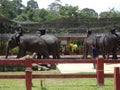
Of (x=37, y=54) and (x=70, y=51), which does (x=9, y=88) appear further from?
(x=70, y=51)

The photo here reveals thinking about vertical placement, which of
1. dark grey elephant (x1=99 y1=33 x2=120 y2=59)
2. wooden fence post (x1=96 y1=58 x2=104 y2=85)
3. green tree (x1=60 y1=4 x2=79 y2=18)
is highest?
green tree (x1=60 y1=4 x2=79 y2=18)

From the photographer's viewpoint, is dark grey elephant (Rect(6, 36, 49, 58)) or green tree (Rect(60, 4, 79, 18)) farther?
green tree (Rect(60, 4, 79, 18))

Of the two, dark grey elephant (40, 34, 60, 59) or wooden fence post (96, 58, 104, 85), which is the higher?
dark grey elephant (40, 34, 60, 59)

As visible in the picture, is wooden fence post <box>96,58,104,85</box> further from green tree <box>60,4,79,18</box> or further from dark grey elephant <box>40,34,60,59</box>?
green tree <box>60,4,79,18</box>

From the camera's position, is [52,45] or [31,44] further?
[52,45]

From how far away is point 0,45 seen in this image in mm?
40469

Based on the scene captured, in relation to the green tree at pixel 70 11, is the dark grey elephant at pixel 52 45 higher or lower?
lower

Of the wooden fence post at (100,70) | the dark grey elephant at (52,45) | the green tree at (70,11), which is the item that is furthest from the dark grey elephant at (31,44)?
the green tree at (70,11)

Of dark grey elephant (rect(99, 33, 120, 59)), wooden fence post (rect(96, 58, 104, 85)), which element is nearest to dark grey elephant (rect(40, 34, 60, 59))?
dark grey elephant (rect(99, 33, 120, 59))

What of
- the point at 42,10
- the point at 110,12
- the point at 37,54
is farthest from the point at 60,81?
the point at 42,10

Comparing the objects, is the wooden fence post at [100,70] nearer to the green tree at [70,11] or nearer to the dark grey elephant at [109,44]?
the dark grey elephant at [109,44]

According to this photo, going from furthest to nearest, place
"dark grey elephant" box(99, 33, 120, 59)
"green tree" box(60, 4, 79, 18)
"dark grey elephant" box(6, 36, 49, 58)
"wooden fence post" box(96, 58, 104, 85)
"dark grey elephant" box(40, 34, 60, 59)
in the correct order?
"green tree" box(60, 4, 79, 18)
"dark grey elephant" box(99, 33, 120, 59)
"dark grey elephant" box(40, 34, 60, 59)
"dark grey elephant" box(6, 36, 49, 58)
"wooden fence post" box(96, 58, 104, 85)

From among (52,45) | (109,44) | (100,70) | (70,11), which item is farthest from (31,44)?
(70,11)

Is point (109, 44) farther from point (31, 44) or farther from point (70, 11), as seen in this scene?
point (70, 11)
